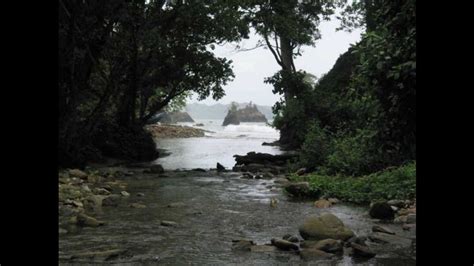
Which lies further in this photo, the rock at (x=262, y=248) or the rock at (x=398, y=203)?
the rock at (x=398, y=203)

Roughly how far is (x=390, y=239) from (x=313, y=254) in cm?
133

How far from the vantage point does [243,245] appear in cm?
579

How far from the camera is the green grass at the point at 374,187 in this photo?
9.37m

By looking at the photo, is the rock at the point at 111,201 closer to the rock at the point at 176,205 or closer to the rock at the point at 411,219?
the rock at the point at 176,205

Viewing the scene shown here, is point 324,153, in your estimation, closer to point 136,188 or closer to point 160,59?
point 136,188

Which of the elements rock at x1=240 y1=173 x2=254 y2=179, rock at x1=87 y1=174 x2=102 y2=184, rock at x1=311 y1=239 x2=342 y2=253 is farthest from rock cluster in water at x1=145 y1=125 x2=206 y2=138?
rock at x1=311 y1=239 x2=342 y2=253

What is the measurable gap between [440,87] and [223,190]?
9945 millimetres

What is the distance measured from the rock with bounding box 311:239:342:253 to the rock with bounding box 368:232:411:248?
704mm

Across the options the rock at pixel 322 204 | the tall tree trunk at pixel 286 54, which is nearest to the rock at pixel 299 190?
the rock at pixel 322 204

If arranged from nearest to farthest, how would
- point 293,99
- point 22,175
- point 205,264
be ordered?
point 22,175 < point 205,264 < point 293,99

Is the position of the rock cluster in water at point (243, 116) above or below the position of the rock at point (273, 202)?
above

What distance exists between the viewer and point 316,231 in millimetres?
6160

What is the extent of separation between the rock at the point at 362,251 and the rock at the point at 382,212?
2414 millimetres

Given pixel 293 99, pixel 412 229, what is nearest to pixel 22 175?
pixel 412 229
